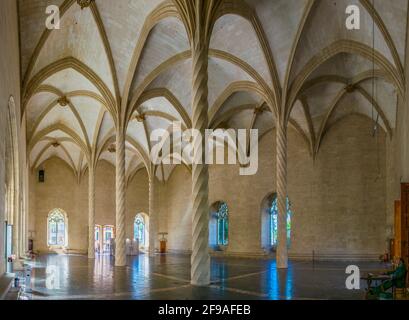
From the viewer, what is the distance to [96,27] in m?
19.2

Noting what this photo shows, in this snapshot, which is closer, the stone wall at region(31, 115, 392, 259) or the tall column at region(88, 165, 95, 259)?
the stone wall at region(31, 115, 392, 259)

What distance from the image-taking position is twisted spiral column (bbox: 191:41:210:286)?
13.2m

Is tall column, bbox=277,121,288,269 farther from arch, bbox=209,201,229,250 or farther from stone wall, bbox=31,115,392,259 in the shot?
arch, bbox=209,201,229,250

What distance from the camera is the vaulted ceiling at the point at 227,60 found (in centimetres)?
1756

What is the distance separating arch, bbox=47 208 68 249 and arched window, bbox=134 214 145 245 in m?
6.09

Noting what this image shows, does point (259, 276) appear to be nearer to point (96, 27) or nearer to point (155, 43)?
point (155, 43)

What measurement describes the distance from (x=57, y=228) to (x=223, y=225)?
51.4 ft

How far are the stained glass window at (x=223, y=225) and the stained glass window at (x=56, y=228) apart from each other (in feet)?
48.4

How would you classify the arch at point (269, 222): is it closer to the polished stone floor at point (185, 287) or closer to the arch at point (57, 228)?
the polished stone floor at point (185, 287)

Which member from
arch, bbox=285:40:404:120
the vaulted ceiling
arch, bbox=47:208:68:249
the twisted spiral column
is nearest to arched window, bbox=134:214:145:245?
arch, bbox=47:208:68:249

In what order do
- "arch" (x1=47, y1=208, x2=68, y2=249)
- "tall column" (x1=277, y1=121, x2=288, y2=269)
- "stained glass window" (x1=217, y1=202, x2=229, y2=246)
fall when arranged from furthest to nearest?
"arch" (x1=47, y1=208, x2=68, y2=249)
"stained glass window" (x1=217, y1=202, x2=229, y2=246)
"tall column" (x1=277, y1=121, x2=288, y2=269)

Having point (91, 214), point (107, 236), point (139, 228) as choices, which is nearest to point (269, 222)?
point (91, 214)

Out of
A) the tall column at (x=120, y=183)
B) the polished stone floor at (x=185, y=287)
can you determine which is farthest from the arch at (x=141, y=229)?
the polished stone floor at (x=185, y=287)
